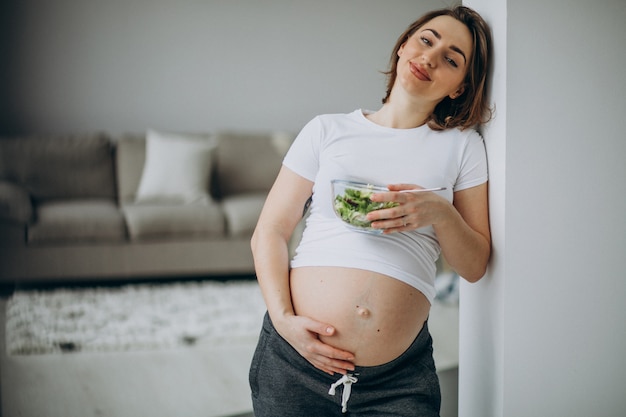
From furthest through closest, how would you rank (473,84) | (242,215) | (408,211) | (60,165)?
(60,165)
(242,215)
(473,84)
(408,211)

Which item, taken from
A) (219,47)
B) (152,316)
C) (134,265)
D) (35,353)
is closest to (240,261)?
(134,265)

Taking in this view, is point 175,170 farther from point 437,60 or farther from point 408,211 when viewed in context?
point 408,211

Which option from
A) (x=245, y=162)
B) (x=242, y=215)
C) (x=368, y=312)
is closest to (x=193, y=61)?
(x=245, y=162)

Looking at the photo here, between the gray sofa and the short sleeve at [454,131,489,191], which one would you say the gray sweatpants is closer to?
the short sleeve at [454,131,489,191]

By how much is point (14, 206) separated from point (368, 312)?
3293 mm

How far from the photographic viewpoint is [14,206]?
390cm

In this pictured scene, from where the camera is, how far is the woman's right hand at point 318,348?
119 cm

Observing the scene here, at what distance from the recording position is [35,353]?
2.80 m

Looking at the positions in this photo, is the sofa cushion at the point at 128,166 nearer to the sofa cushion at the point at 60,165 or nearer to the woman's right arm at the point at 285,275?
the sofa cushion at the point at 60,165

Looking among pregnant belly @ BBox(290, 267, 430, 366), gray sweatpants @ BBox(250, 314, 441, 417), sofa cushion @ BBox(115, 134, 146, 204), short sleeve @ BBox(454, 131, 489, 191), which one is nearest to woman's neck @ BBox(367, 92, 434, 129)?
short sleeve @ BBox(454, 131, 489, 191)

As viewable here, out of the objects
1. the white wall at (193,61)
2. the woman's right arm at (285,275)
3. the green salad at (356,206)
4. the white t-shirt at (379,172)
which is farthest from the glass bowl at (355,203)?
the white wall at (193,61)

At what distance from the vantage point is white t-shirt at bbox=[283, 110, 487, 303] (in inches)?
49.2

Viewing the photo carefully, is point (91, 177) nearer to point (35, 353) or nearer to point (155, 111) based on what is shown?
point (155, 111)

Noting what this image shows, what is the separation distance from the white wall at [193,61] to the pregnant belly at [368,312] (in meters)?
4.19
